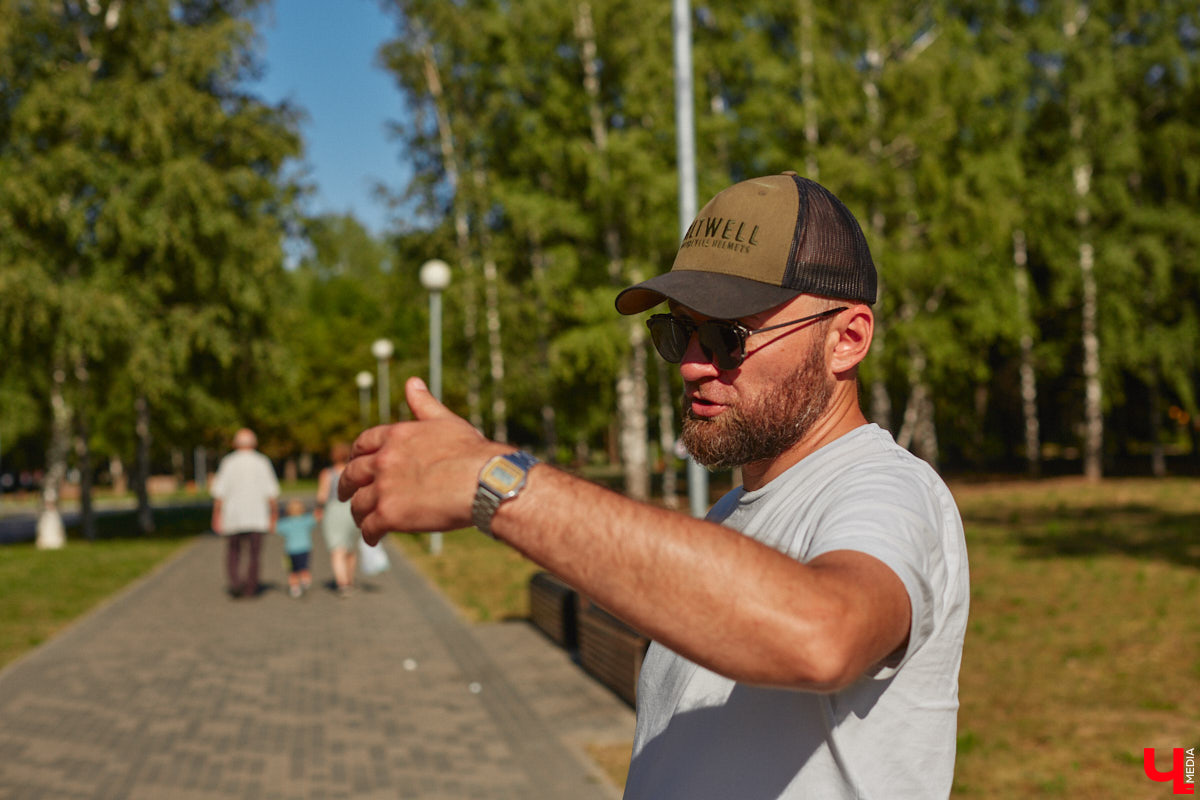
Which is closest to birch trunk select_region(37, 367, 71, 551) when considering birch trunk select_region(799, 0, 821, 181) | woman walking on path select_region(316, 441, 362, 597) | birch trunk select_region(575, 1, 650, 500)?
woman walking on path select_region(316, 441, 362, 597)

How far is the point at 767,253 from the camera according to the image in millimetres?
1409

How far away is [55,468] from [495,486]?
24506mm

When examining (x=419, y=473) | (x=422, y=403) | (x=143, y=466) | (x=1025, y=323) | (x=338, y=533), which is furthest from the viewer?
(x=1025, y=323)

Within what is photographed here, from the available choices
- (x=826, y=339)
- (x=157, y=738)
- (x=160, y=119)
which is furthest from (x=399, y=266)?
(x=826, y=339)

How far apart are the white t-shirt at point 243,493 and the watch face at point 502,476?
12211mm

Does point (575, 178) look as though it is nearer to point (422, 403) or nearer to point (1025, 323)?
point (1025, 323)

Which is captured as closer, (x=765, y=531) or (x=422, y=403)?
(x=422, y=403)

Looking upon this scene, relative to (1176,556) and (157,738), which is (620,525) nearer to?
(157,738)

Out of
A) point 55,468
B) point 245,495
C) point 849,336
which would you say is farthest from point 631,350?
point 849,336

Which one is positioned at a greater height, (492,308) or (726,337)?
(492,308)

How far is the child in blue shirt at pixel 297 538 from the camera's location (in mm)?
13164

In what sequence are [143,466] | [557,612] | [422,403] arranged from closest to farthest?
1. [422,403]
2. [557,612]
3. [143,466]

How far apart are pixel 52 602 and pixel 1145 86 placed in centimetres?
2962

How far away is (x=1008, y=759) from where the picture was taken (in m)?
5.84
